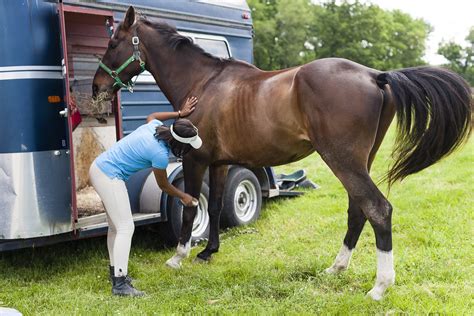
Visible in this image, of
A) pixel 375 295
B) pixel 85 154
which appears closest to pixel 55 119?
pixel 85 154

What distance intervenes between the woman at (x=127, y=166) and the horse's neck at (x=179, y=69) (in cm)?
92

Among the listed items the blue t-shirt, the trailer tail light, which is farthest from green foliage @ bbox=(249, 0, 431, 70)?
the blue t-shirt

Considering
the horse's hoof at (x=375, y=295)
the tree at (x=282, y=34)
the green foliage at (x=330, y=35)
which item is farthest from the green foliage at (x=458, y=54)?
the horse's hoof at (x=375, y=295)

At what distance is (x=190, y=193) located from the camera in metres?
5.33

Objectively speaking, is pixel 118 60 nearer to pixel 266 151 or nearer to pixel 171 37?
pixel 171 37

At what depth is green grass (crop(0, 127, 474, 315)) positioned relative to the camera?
412 cm

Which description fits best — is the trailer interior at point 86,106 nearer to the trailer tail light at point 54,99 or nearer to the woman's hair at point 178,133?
the trailer tail light at point 54,99

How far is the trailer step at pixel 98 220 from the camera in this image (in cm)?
511

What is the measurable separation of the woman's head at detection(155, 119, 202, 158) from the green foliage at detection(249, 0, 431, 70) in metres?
44.8

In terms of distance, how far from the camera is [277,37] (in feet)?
167

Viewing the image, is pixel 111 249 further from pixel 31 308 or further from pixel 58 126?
pixel 58 126

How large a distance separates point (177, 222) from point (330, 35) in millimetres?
51854

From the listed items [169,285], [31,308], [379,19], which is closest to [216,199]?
[169,285]

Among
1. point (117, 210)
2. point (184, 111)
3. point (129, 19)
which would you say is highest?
point (129, 19)
